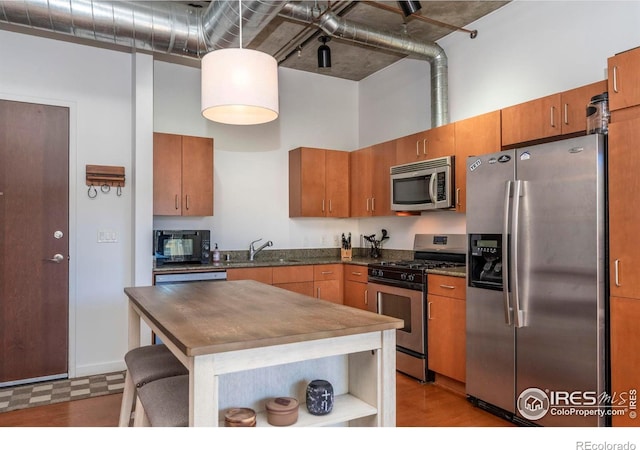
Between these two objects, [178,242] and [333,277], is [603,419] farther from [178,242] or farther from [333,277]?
[178,242]

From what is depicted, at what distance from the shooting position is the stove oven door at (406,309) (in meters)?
3.61

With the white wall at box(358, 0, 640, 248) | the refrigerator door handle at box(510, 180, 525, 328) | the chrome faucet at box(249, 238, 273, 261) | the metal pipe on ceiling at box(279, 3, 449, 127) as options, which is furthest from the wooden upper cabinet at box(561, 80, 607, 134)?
the chrome faucet at box(249, 238, 273, 261)

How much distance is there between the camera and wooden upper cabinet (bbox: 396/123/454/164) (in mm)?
3760

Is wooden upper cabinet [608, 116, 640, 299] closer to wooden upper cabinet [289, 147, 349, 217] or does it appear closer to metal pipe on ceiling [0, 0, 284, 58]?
metal pipe on ceiling [0, 0, 284, 58]

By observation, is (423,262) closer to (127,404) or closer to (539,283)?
(539,283)

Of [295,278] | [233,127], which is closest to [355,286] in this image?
[295,278]

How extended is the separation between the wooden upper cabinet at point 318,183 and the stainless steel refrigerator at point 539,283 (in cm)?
207

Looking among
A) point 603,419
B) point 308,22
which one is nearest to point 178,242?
point 308,22

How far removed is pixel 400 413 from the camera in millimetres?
2973

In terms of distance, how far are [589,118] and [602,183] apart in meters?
0.46

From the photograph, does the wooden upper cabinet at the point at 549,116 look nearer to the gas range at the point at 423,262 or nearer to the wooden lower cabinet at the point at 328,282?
the gas range at the point at 423,262

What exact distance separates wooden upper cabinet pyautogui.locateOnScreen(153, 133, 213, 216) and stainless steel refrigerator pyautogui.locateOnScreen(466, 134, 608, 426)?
243 cm

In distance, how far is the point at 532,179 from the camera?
2.70 metres
